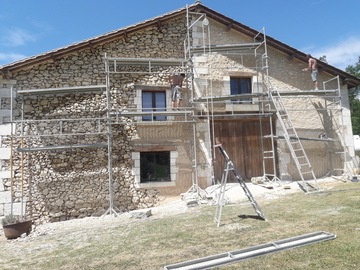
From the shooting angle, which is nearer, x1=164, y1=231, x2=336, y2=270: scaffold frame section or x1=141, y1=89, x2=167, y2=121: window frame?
x1=164, y1=231, x2=336, y2=270: scaffold frame section

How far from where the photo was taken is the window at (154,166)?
27.2ft

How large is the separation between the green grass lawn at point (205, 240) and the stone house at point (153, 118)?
205 cm

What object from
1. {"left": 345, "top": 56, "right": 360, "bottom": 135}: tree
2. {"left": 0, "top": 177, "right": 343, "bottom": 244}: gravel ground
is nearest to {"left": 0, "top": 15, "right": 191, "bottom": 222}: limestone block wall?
{"left": 0, "top": 177, "right": 343, "bottom": 244}: gravel ground

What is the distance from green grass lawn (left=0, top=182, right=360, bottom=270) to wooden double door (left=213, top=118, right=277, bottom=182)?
9.02ft

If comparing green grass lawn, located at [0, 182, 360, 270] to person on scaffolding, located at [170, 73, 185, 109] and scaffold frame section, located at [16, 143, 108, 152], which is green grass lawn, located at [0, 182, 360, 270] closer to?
scaffold frame section, located at [16, 143, 108, 152]

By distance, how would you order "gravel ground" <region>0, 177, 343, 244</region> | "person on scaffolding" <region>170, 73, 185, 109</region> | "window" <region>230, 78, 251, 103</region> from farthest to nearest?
"window" <region>230, 78, 251, 103</region>, "person on scaffolding" <region>170, 73, 185, 109</region>, "gravel ground" <region>0, 177, 343, 244</region>

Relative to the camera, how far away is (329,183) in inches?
322

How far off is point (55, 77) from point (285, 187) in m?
8.21

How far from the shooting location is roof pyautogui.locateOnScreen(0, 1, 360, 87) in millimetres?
7828

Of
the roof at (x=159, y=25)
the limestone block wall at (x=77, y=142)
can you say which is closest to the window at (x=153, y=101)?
the limestone block wall at (x=77, y=142)

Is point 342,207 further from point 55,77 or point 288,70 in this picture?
point 55,77

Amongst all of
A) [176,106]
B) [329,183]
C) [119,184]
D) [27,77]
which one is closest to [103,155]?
[119,184]

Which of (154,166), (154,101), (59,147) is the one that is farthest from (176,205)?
(59,147)

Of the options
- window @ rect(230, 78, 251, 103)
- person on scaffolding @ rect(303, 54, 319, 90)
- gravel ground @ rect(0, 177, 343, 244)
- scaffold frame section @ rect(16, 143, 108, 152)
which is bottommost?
gravel ground @ rect(0, 177, 343, 244)
